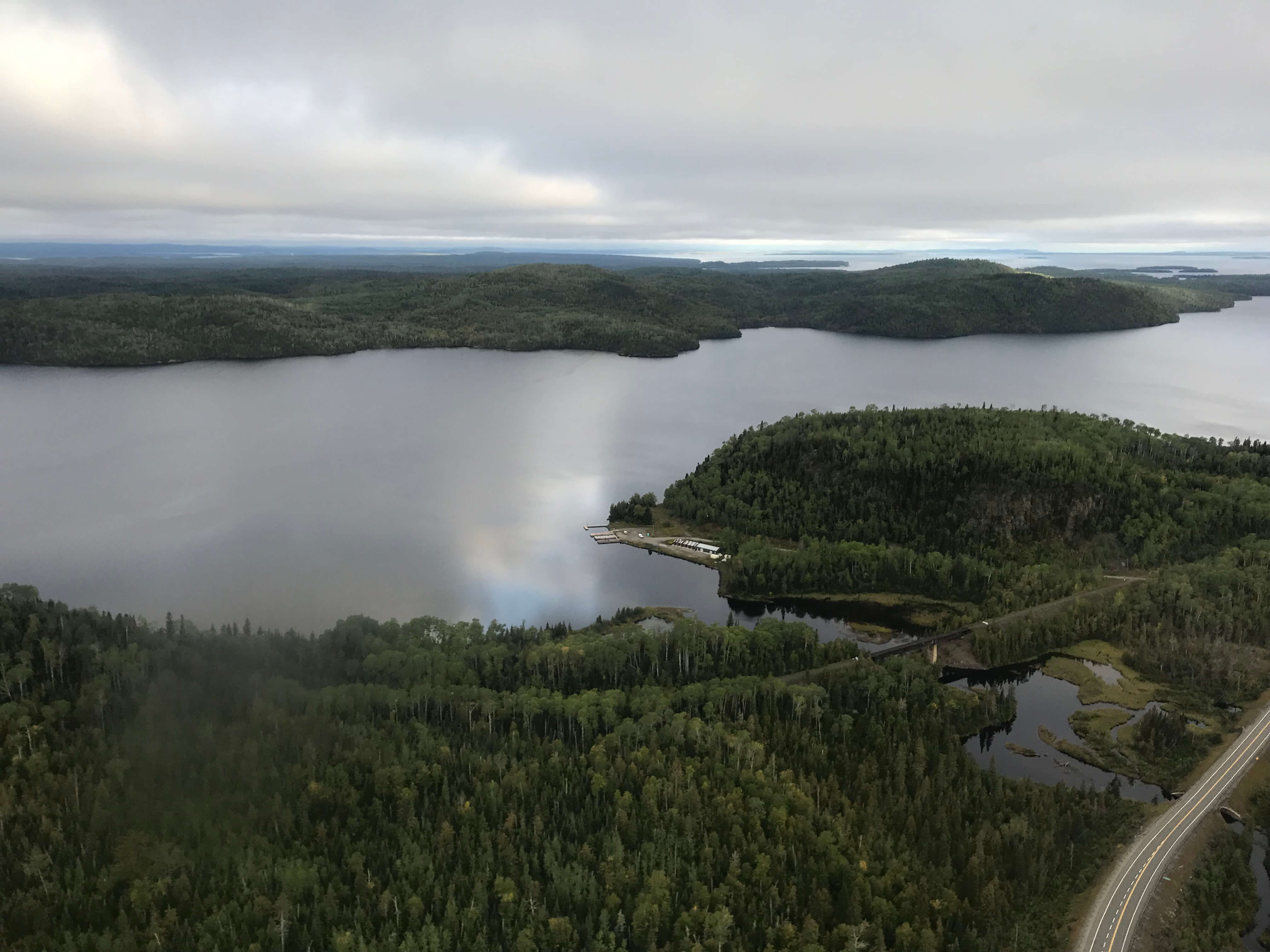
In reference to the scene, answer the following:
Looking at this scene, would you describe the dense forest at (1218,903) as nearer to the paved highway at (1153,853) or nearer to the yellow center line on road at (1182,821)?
the paved highway at (1153,853)

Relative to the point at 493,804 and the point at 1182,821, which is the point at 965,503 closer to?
the point at 1182,821

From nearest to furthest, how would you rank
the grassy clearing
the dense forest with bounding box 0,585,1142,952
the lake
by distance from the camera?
the dense forest with bounding box 0,585,1142,952
the grassy clearing
the lake

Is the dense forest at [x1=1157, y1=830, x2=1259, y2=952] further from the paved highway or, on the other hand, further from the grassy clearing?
the grassy clearing

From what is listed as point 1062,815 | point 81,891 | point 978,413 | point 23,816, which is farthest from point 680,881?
point 978,413

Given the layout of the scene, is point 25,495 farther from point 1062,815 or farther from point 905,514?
point 1062,815

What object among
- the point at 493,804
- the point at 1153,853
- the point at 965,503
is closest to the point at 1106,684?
the point at 1153,853

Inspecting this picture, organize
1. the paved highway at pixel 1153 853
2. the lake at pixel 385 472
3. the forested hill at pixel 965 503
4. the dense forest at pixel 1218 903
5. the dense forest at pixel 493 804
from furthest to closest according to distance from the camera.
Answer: the forested hill at pixel 965 503
the lake at pixel 385 472
the paved highway at pixel 1153 853
the dense forest at pixel 1218 903
the dense forest at pixel 493 804

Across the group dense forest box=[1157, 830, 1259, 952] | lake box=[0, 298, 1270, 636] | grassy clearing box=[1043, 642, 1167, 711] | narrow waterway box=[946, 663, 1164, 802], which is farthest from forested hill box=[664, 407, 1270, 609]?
dense forest box=[1157, 830, 1259, 952]

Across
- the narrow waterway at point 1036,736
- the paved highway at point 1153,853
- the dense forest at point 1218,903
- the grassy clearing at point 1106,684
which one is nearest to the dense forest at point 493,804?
the paved highway at point 1153,853
